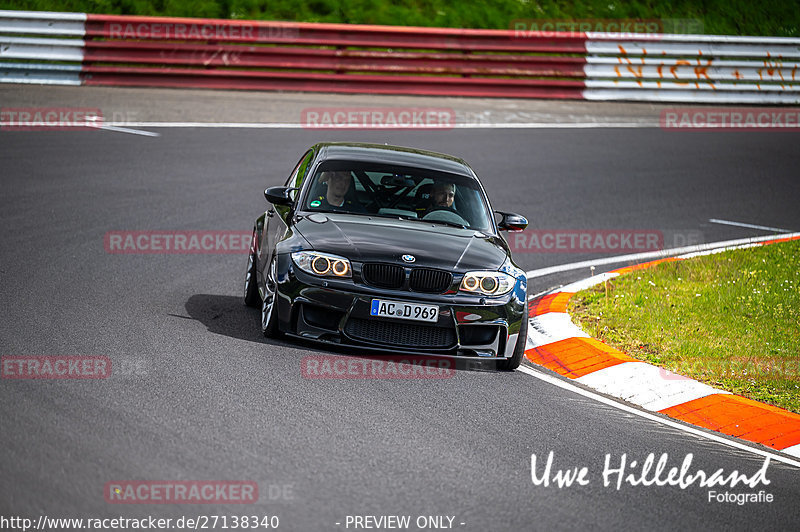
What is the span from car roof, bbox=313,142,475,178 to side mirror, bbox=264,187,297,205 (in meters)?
0.56

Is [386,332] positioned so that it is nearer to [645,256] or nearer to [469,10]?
[645,256]

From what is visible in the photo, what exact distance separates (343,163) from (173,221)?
358 cm

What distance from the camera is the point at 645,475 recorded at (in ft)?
18.9

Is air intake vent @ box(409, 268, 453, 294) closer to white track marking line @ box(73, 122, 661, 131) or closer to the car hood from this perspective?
the car hood

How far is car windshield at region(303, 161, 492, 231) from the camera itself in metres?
8.52

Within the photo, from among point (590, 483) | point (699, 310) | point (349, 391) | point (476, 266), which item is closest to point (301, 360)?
point (349, 391)

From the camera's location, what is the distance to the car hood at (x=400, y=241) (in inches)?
296

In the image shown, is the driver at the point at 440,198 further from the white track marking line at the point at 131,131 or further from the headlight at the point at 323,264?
the white track marking line at the point at 131,131

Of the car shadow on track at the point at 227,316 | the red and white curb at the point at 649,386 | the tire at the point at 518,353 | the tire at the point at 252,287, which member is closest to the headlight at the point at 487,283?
the tire at the point at 518,353

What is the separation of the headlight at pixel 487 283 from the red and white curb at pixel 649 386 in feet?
2.62

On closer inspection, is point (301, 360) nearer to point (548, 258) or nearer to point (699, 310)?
point (699, 310)

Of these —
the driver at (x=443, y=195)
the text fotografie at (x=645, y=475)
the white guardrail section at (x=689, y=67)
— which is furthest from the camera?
the white guardrail section at (x=689, y=67)

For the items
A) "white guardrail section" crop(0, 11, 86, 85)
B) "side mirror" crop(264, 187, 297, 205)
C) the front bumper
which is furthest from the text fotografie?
"white guardrail section" crop(0, 11, 86, 85)

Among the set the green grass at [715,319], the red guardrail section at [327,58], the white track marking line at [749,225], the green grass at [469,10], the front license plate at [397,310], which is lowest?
the green grass at [715,319]
